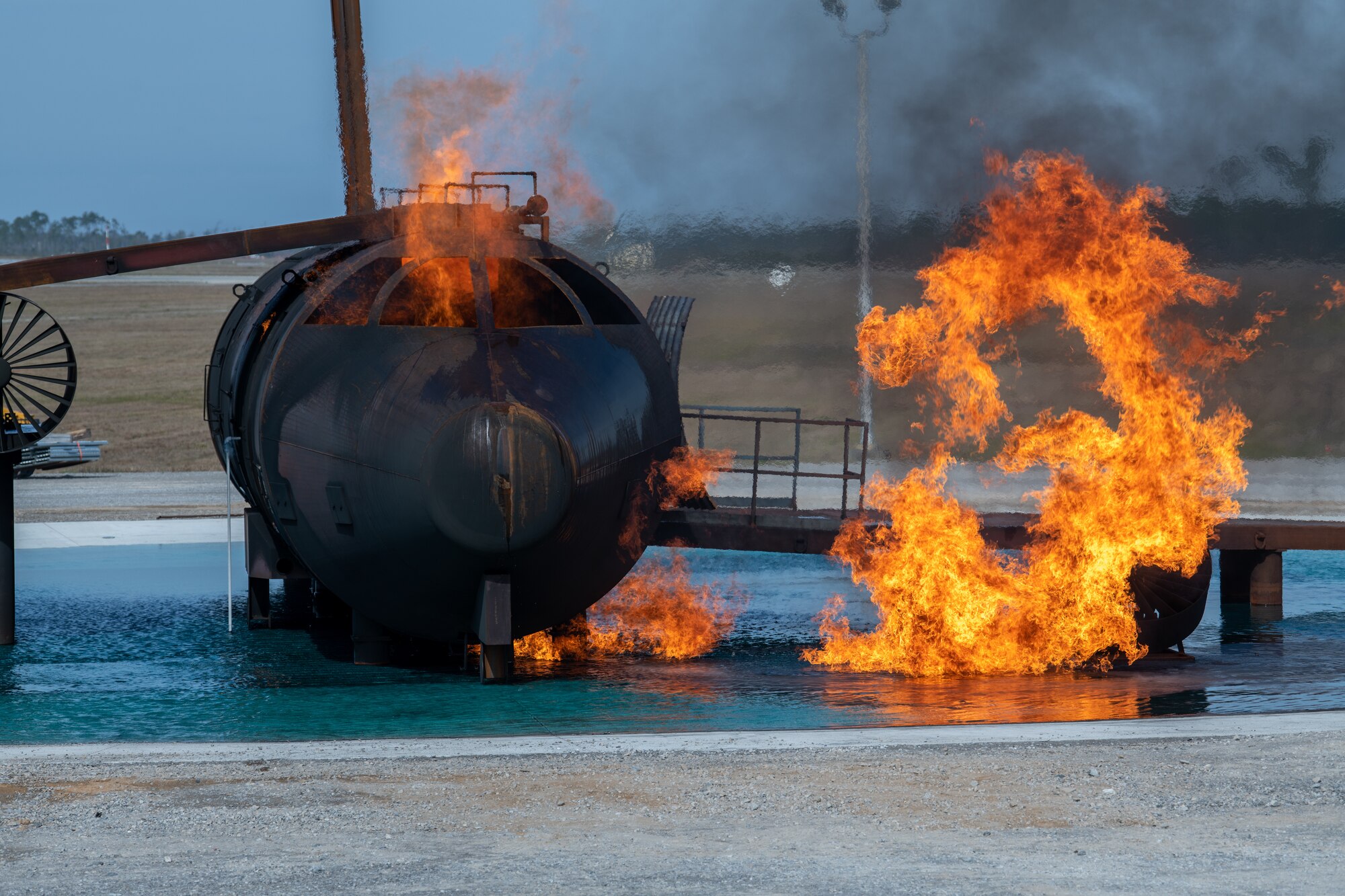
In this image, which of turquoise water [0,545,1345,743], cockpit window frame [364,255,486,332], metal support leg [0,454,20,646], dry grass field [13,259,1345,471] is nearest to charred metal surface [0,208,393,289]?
cockpit window frame [364,255,486,332]

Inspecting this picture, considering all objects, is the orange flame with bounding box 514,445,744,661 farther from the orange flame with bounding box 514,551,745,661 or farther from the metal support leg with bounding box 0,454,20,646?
the metal support leg with bounding box 0,454,20,646

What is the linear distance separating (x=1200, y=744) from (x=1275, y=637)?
694cm

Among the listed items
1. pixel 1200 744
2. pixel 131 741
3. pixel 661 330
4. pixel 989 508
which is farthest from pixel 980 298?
pixel 989 508

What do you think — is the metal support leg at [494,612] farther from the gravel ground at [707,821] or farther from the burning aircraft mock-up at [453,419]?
the gravel ground at [707,821]

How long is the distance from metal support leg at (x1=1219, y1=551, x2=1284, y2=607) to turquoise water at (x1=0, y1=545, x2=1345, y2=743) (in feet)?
1.02

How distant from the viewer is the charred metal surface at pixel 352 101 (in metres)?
20.0

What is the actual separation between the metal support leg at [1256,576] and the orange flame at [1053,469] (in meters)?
2.61

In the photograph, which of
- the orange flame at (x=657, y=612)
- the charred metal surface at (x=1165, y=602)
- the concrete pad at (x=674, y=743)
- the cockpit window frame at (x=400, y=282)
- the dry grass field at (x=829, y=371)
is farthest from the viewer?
the dry grass field at (x=829, y=371)

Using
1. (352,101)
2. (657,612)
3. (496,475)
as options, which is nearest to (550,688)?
(496,475)

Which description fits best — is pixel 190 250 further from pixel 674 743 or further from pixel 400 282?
pixel 674 743

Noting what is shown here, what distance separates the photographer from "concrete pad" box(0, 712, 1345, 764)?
11.8 m

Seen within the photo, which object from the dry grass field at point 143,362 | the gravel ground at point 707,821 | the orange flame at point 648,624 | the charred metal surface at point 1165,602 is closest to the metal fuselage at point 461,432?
the gravel ground at point 707,821

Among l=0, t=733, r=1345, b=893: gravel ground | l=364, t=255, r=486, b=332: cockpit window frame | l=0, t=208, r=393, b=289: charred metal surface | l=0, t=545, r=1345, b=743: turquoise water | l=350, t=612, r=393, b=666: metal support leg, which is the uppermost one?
l=0, t=208, r=393, b=289: charred metal surface

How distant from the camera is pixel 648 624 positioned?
732 inches
